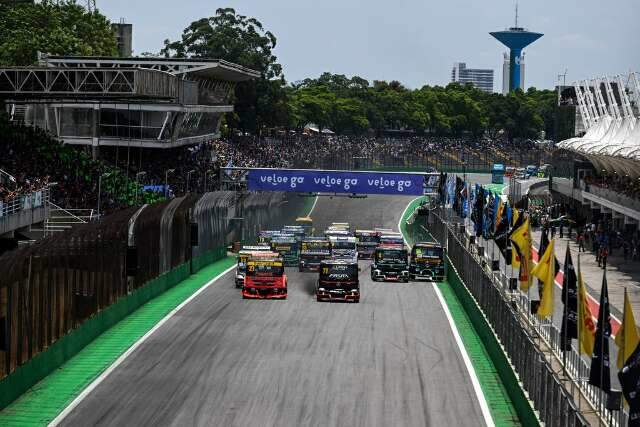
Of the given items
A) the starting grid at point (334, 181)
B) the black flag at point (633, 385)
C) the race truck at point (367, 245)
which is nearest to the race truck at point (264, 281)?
the race truck at point (367, 245)

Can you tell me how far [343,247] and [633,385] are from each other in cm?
4888

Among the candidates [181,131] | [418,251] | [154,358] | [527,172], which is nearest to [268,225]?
[181,131]

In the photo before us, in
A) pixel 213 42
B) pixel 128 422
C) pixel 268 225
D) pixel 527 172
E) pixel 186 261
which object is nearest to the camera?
pixel 128 422

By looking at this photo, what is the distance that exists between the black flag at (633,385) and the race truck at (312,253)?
4589cm

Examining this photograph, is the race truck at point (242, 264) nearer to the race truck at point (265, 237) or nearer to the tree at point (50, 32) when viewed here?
the race truck at point (265, 237)

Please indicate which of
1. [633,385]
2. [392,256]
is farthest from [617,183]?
[633,385]

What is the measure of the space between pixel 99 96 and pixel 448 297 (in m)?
20.2

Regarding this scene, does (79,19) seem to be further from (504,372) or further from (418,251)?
(504,372)

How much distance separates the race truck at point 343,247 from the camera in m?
67.1

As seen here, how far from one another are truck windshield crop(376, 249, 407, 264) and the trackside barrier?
10.6 feet

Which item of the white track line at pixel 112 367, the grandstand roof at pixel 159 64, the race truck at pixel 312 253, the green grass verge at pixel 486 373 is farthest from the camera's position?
the grandstand roof at pixel 159 64

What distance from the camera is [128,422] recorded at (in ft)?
103

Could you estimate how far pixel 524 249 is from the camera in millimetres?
43812

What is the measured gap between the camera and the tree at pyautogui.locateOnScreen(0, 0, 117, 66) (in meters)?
115
